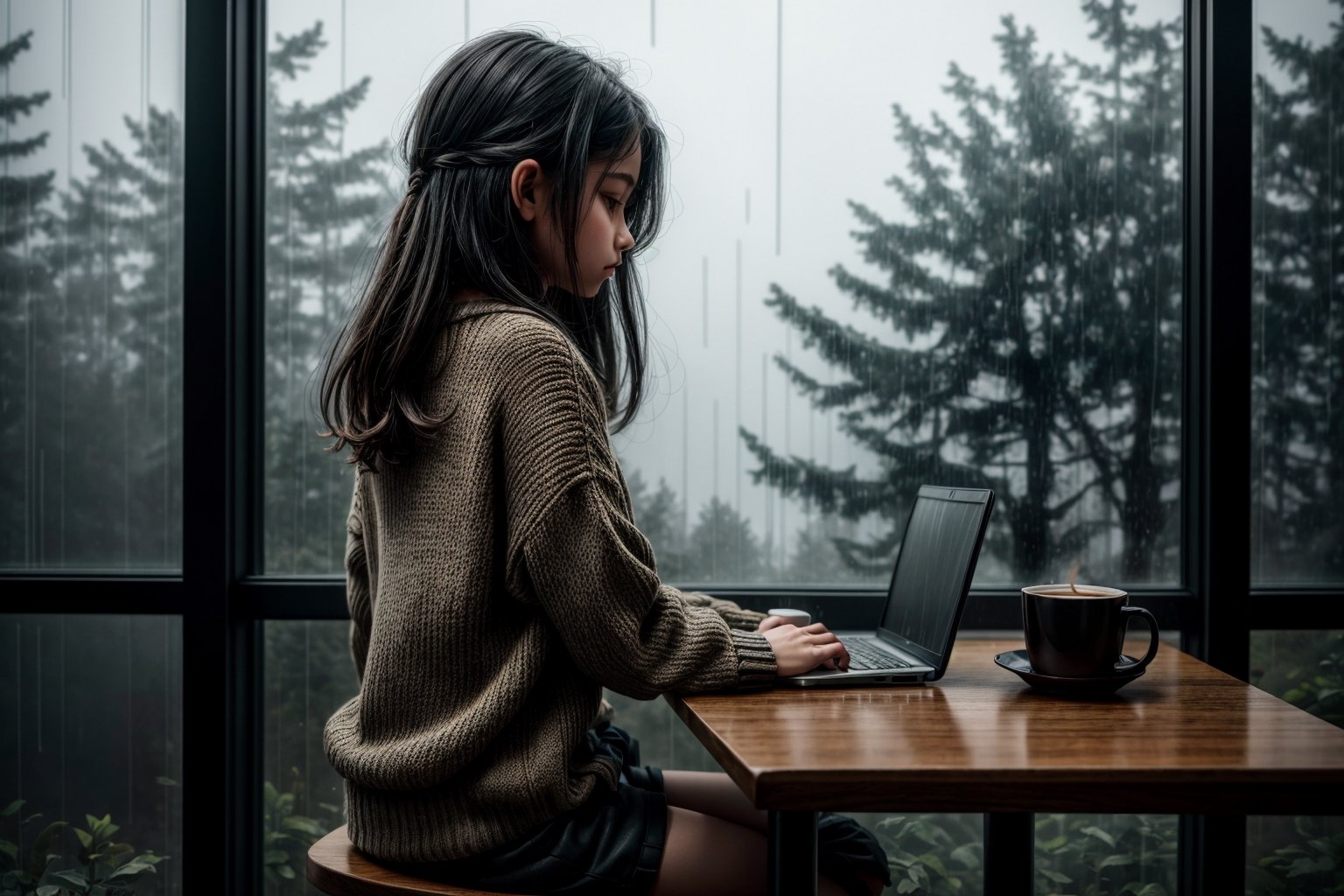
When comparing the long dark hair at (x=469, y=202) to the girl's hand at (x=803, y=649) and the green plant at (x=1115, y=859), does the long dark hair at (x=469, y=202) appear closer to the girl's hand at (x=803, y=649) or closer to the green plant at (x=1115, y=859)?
the girl's hand at (x=803, y=649)

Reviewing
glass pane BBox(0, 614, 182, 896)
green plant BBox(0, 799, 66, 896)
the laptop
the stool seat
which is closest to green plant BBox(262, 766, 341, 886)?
glass pane BBox(0, 614, 182, 896)

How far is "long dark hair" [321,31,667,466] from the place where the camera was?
38.5 inches

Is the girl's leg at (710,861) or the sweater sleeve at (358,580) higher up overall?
the sweater sleeve at (358,580)

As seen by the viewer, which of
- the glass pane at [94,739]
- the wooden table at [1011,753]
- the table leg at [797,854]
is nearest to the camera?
the wooden table at [1011,753]

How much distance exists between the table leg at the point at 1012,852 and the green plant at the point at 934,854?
841 mm

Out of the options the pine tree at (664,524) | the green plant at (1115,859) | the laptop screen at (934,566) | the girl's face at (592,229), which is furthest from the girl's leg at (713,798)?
the green plant at (1115,859)

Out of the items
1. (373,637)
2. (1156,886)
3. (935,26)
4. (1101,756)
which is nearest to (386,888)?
(373,637)

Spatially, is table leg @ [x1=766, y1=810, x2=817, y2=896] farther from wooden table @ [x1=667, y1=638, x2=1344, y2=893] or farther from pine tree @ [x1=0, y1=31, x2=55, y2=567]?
pine tree @ [x1=0, y1=31, x2=55, y2=567]

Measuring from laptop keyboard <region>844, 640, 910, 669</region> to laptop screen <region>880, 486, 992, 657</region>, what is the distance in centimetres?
4

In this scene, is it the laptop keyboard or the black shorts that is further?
the laptop keyboard

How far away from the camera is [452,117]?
1.05 m

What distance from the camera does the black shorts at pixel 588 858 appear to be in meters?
0.93

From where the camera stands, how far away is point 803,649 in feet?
3.44

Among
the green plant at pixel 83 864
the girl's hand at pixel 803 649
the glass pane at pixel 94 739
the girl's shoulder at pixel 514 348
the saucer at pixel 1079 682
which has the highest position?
the girl's shoulder at pixel 514 348
